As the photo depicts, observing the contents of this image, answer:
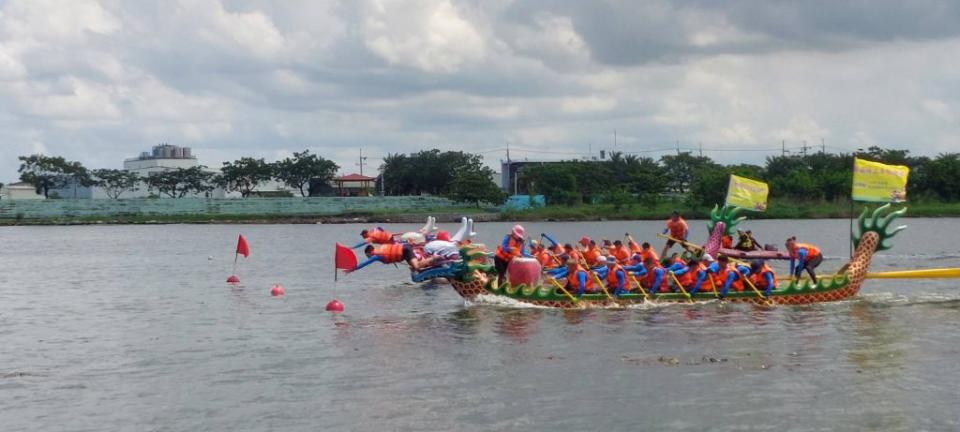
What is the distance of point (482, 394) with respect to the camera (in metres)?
15.7

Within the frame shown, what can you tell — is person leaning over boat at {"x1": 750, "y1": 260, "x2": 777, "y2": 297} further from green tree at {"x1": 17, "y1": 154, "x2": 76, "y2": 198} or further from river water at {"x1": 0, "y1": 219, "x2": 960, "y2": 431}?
green tree at {"x1": 17, "y1": 154, "x2": 76, "y2": 198}

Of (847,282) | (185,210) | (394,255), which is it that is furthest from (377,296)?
(185,210)

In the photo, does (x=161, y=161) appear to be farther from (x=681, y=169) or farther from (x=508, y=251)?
(x=508, y=251)

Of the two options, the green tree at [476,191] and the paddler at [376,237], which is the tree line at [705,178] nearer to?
the green tree at [476,191]

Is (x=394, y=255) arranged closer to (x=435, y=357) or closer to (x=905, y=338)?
(x=435, y=357)

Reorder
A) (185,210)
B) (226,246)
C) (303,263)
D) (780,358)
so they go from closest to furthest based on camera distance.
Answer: (780,358), (303,263), (226,246), (185,210)

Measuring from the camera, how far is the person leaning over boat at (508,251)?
25188 mm

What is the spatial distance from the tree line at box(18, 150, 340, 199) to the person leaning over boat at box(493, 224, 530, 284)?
79.3 meters

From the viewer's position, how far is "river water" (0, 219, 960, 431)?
14.4m

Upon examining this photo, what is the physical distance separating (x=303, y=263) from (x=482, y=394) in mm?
28339

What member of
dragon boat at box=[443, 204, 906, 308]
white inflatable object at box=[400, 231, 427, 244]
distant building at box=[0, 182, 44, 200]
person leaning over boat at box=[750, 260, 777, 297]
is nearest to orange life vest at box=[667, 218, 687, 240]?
dragon boat at box=[443, 204, 906, 308]

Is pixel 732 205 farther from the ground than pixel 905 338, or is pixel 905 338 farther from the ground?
pixel 732 205

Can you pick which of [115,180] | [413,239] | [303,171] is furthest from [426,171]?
[413,239]

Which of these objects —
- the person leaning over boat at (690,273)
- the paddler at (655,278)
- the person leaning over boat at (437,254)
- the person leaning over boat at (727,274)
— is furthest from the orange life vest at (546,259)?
the person leaning over boat at (727,274)
